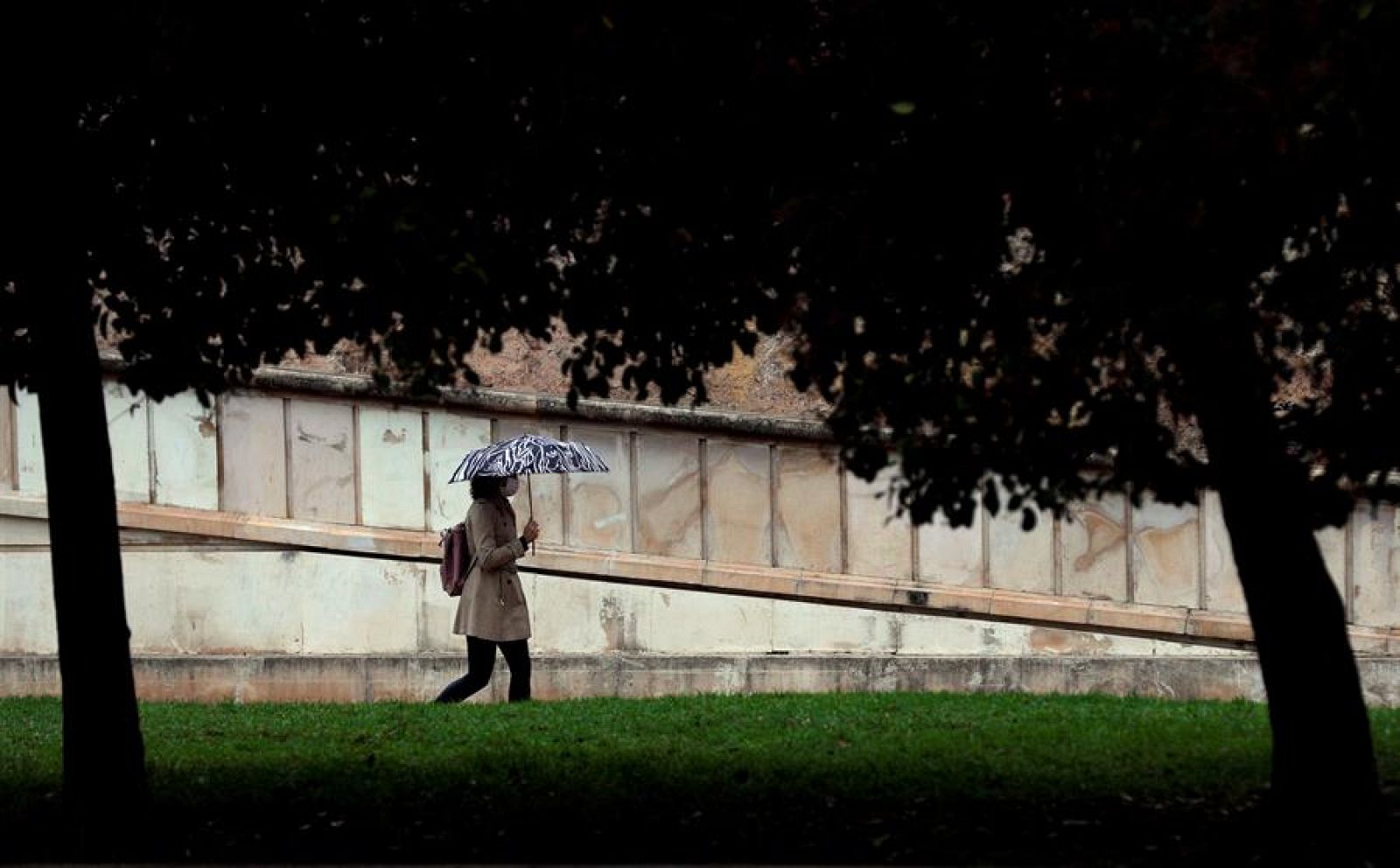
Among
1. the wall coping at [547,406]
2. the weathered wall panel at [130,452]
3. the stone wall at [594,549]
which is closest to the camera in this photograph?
the stone wall at [594,549]

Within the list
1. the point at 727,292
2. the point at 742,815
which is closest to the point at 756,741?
the point at 742,815

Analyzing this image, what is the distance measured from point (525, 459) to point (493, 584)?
79 cm

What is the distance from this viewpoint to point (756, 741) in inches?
448

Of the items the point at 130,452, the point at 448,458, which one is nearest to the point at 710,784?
the point at 448,458

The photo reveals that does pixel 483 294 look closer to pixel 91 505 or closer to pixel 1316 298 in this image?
pixel 91 505

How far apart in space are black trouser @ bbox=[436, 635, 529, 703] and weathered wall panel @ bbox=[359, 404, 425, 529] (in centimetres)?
254

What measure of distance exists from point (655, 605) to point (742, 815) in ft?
23.2

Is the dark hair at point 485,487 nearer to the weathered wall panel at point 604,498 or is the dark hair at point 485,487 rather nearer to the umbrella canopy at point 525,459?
the umbrella canopy at point 525,459

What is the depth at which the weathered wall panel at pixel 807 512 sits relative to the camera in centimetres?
1608

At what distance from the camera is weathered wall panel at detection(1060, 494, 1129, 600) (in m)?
15.6

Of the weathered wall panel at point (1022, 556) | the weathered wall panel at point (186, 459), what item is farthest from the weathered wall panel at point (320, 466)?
the weathered wall panel at point (1022, 556)

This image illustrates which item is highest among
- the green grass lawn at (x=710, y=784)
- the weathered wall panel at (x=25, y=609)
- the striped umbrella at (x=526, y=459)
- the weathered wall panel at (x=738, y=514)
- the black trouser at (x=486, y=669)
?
the striped umbrella at (x=526, y=459)

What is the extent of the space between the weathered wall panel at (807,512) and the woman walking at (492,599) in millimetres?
2516

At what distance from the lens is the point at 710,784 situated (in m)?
9.84
